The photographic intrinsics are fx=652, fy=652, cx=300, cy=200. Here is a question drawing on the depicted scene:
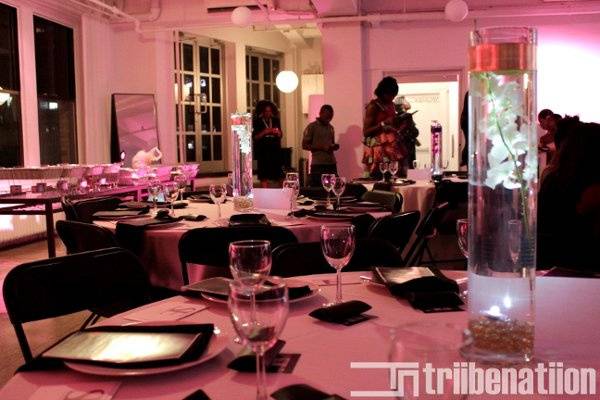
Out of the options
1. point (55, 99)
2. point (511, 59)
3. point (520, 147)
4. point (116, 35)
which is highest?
point (116, 35)

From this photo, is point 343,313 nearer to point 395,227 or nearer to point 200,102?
point 395,227

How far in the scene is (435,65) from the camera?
9.83m

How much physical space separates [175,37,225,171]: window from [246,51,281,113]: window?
3.10 feet

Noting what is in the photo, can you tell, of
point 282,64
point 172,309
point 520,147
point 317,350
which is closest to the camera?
point 520,147

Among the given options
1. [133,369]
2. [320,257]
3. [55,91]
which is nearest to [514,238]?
[133,369]

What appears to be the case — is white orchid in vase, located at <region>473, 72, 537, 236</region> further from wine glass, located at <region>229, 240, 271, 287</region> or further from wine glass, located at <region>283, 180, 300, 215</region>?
wine glass, located at <region>283, 180, 300, 215</region>

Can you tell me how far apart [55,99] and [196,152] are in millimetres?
2948

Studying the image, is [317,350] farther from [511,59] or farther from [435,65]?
[435,65]

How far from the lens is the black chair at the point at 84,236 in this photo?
2.88 metres

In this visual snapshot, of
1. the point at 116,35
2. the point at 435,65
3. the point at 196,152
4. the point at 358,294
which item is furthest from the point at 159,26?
the point at 358,294

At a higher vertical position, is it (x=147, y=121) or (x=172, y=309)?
(x=147, y=121)

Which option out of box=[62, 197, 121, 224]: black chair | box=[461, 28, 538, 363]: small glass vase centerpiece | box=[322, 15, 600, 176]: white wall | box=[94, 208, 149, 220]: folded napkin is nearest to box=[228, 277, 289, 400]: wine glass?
box=[461, 28, 538, 363]: small glass vase centerpiece

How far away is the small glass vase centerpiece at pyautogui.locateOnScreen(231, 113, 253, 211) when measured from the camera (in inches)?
142

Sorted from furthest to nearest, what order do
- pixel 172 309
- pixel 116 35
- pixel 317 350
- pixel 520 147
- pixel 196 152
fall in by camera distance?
pixel 196 152 → pixel 116 35 → pixel 172 309 → pixel 317 350 → pixel 520 147
